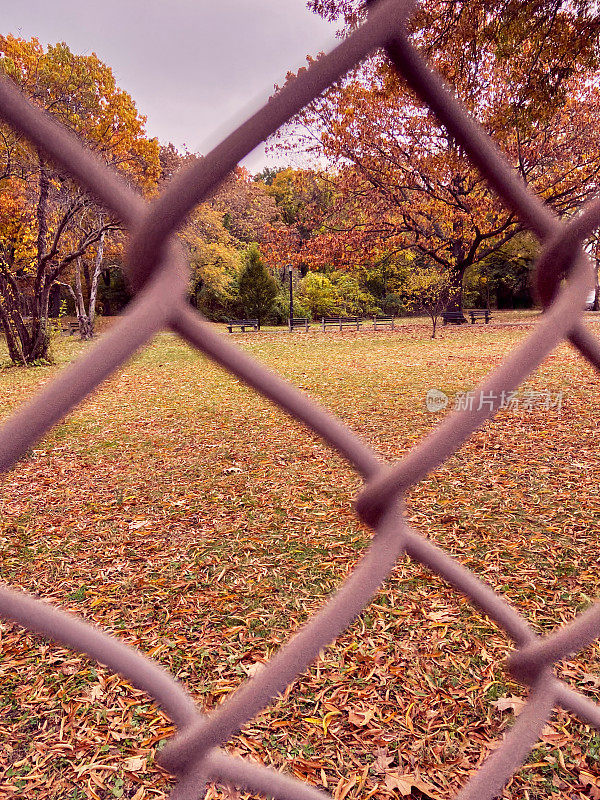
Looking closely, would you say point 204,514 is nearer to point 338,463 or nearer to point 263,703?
point 338,463

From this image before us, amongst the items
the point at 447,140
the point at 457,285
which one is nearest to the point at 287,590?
the point at 447,140

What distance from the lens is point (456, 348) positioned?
35.5ft

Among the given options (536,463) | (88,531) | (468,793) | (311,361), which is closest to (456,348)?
(311,361)

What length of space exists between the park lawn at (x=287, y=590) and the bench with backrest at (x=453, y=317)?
11.5 meters

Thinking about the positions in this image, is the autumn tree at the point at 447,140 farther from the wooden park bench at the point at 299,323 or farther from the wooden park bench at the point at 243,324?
the wooden park bench at the point at 299,323

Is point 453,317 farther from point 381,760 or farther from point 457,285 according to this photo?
point 381,760

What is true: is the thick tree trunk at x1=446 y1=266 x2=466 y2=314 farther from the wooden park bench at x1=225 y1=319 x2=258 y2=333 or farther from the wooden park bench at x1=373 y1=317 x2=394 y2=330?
the wooden park bench at x1=225 y1=319 x2=258 y2=333

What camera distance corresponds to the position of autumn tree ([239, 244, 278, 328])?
57.5 feet

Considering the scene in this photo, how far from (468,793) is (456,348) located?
35.8 ft

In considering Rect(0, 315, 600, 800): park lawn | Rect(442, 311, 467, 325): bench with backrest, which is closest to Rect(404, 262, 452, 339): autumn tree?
Rect(442, 311, 467, 325): bench with backrest

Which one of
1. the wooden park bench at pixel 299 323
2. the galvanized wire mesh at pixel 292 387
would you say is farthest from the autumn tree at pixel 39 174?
the wooden park bench at pixel 299 323

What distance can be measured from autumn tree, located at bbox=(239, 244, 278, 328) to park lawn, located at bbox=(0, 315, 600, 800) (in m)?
13.1

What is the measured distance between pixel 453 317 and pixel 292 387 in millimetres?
16975

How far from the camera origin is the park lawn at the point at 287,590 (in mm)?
1496
